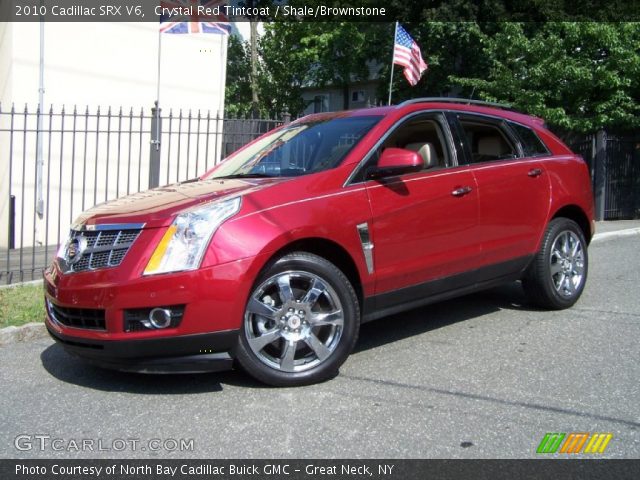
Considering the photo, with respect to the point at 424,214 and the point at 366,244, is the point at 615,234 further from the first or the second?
the point at 366,244

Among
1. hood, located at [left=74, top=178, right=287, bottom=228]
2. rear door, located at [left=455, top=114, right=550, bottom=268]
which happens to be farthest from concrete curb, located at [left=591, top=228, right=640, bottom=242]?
hood, located at [left=74, top=178, right=287, bottom=228]

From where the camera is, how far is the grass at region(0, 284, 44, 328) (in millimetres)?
5715

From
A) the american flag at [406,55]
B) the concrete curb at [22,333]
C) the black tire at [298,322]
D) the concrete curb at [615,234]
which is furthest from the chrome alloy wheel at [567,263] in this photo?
the american flag at [406,55]

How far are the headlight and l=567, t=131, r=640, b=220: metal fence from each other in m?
12.5

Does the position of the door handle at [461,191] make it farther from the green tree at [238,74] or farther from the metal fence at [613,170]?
the green tree at [238,74]

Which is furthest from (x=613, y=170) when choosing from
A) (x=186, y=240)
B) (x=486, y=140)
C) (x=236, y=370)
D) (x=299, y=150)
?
(x=186, y=240)

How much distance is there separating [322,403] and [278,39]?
23.3 metres

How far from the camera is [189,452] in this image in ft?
10.9

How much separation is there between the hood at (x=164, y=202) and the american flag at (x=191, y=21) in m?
7.30

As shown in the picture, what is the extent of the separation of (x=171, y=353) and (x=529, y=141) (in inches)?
150

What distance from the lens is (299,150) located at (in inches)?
202

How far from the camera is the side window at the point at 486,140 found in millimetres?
5438
